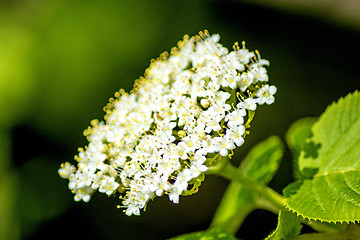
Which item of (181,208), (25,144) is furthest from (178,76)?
(25,144)

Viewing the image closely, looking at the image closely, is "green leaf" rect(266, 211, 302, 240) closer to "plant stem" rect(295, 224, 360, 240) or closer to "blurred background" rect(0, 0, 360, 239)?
"plant stem" rect(295, 224, 360, 240)

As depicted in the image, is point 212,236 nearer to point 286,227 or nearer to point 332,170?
point 286,227

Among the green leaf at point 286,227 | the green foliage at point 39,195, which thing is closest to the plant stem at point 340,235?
the green leaf at point 286,227

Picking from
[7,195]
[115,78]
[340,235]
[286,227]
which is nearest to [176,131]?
[286,227]

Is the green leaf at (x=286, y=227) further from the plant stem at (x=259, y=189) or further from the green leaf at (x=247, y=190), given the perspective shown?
the green leaf at (x=247, y=190)

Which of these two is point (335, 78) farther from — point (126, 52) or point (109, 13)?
point (109, 13)

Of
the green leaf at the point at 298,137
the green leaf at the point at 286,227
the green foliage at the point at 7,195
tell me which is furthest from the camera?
the green foliage at the point at 7,195
